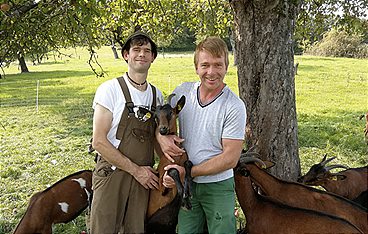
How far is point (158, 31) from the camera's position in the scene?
7660 mm

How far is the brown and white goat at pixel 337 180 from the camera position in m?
5.35

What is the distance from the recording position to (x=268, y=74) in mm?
5000

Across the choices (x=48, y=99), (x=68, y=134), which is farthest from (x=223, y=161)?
(x=48, y=99)

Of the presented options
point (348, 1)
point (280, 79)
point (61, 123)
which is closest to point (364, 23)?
point (348, 1)

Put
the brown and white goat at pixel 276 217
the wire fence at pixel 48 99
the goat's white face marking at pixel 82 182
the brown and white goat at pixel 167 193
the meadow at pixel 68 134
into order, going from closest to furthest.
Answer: the brown and white goat at pixel 167 193 < the brown and white goat at pixel 276 217 < the goat's white face marking at pixel 82 182 < the meadow at pixel 68 134 < the wire fence at pixel 48 99

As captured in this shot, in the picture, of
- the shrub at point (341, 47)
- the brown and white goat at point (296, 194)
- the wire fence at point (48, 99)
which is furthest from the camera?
the shrub at point (341, 47)

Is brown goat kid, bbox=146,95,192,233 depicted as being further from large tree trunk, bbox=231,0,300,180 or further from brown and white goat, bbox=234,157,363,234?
large tree trunk, bbox=231,0,300,180

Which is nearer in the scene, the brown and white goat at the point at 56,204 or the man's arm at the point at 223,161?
the man's arm at the point at 223,161

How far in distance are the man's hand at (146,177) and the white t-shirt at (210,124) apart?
1.11 feet

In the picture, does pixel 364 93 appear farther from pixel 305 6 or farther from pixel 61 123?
pixel 61 123

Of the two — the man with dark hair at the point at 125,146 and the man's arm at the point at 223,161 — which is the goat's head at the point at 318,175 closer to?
the man's arm at the point at 223,161

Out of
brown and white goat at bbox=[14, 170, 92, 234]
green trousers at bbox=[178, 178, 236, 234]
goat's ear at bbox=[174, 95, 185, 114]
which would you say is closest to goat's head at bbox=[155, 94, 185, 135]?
goat's ear at bbox=[174, 95, 185, 114]

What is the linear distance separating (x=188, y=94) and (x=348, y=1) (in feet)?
17.9

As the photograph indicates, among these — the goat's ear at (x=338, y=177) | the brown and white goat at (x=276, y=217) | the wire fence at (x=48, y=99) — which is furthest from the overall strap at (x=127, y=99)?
the wire fence at (x=48, y=99)
